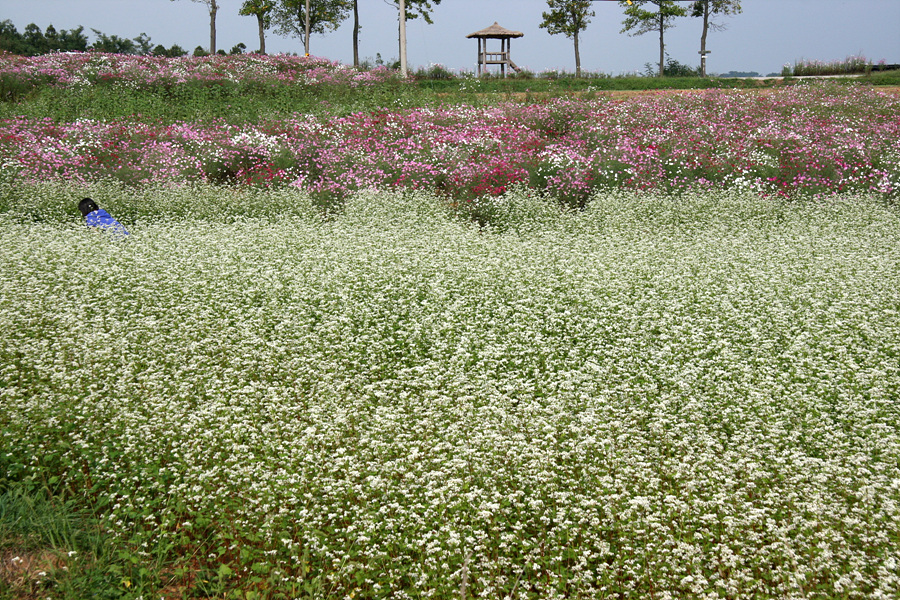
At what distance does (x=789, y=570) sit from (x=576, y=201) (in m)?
8.87

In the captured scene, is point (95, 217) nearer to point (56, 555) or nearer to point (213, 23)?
point (56, 555)

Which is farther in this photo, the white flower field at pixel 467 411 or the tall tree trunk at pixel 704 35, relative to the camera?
the tall tree trunk at pixel 704 35

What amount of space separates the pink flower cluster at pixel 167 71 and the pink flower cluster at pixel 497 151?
5.99 metres

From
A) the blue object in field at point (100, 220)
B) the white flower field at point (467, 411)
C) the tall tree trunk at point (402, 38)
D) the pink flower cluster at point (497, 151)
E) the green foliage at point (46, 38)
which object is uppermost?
the green foliage at point (46, 38)

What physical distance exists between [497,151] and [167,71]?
558 inches

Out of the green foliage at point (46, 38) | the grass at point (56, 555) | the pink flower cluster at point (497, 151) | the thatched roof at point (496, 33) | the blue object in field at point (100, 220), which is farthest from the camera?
the green foliage at point (46, 38)

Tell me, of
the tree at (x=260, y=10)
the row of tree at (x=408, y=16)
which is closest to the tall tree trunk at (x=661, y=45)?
the row of tree at (x=408, y=16)

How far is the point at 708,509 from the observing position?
3586 millimetres

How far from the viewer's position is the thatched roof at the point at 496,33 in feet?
111

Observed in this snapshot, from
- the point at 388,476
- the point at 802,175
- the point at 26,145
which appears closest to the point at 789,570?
the point at 388,476

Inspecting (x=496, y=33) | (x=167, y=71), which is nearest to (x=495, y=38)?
(x=496, y=33)

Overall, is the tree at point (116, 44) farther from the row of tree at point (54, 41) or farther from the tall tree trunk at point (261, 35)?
the tall tree trunk at point (261, 35)

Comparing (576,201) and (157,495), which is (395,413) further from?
(576,201)

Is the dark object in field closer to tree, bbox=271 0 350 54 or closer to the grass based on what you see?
the grass
